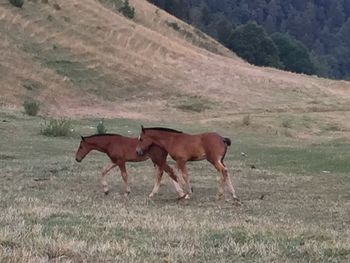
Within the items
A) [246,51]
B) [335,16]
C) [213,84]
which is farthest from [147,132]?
[335,16]

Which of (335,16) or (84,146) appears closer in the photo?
(84,146)

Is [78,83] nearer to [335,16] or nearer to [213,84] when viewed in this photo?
[213,84]

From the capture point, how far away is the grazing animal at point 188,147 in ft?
47.5

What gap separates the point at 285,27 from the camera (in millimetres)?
167625

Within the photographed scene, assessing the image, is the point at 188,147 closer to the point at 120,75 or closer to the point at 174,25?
the point at 120,75

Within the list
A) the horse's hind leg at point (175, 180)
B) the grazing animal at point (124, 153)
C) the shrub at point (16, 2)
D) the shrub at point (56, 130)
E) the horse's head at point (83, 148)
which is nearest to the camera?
the horse's hind leg at point (175, 180)

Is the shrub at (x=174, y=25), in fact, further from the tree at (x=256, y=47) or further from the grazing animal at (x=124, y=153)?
the grazing animal at (x=124, y=153)

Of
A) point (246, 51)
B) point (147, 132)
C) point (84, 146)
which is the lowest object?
point (246, 51)

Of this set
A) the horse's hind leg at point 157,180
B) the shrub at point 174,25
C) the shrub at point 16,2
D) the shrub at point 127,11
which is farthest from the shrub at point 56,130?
the shrub at point 174,25

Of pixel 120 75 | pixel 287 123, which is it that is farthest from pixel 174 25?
pixel 287 123

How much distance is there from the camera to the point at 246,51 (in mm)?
102188

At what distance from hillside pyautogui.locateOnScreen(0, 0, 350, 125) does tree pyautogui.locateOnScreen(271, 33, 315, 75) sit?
43901 mm

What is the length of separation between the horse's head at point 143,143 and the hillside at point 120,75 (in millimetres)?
26122

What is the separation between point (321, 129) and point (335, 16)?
150m
